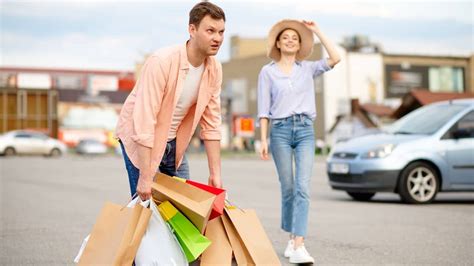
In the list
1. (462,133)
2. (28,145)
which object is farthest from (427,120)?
(28,145)

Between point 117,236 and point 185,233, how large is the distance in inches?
14.4

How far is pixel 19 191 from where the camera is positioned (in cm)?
1706

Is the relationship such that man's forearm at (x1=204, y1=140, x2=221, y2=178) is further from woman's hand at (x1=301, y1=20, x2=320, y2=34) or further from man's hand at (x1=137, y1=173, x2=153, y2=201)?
woman's hand at (x1=301, y1=20, x2=320, y2=34)

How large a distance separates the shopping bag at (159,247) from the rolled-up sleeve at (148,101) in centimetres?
44

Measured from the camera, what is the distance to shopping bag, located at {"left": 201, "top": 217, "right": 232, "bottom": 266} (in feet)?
14.7

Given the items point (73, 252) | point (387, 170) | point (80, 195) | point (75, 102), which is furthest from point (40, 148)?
point (73, 252)

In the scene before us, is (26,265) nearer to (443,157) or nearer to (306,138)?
(306,138)

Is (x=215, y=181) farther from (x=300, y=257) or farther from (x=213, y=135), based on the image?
(x=300, y=257)

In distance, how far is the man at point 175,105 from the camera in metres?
4.70

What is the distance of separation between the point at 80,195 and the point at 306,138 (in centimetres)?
907

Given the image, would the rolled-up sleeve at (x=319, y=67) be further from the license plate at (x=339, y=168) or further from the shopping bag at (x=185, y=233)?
the license plate at (x=339, y=168)

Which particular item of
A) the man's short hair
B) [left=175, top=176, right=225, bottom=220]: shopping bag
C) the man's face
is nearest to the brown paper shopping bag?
[left=175, top=176, right=225, bottom=220]: shopping bag

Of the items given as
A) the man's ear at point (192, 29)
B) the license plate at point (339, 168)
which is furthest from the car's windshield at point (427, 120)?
the man's ear at point (192, 29)

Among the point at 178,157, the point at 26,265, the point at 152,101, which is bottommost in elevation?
the point at 26,265
